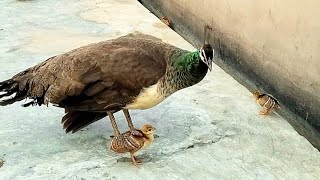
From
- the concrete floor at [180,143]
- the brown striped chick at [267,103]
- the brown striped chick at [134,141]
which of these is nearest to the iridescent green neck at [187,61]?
the brown striped chick at [134,141]

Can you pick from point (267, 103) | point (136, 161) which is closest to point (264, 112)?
point (267, 103)

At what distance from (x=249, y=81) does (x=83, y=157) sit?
1542 mm

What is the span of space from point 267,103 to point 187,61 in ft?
2.58

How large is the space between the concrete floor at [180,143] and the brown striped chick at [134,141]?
9 cm

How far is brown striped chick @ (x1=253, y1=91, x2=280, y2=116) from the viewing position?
11.7ft

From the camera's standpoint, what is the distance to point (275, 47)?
12.6 ft

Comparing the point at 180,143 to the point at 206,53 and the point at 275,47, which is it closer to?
the point at 206,53

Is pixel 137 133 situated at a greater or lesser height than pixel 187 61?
lesser

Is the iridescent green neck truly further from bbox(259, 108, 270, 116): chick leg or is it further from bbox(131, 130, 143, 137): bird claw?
bbox(259, 108, 270, 116): chick leg

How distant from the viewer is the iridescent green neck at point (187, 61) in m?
2.99

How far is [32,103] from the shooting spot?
3209 mm

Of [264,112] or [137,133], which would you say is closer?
[137,133]

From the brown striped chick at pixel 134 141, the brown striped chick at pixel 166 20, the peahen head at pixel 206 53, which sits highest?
the peahen head at pixel 206 53

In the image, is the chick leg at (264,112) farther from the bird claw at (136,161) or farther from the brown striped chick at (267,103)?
the bird claw at (136,161)
